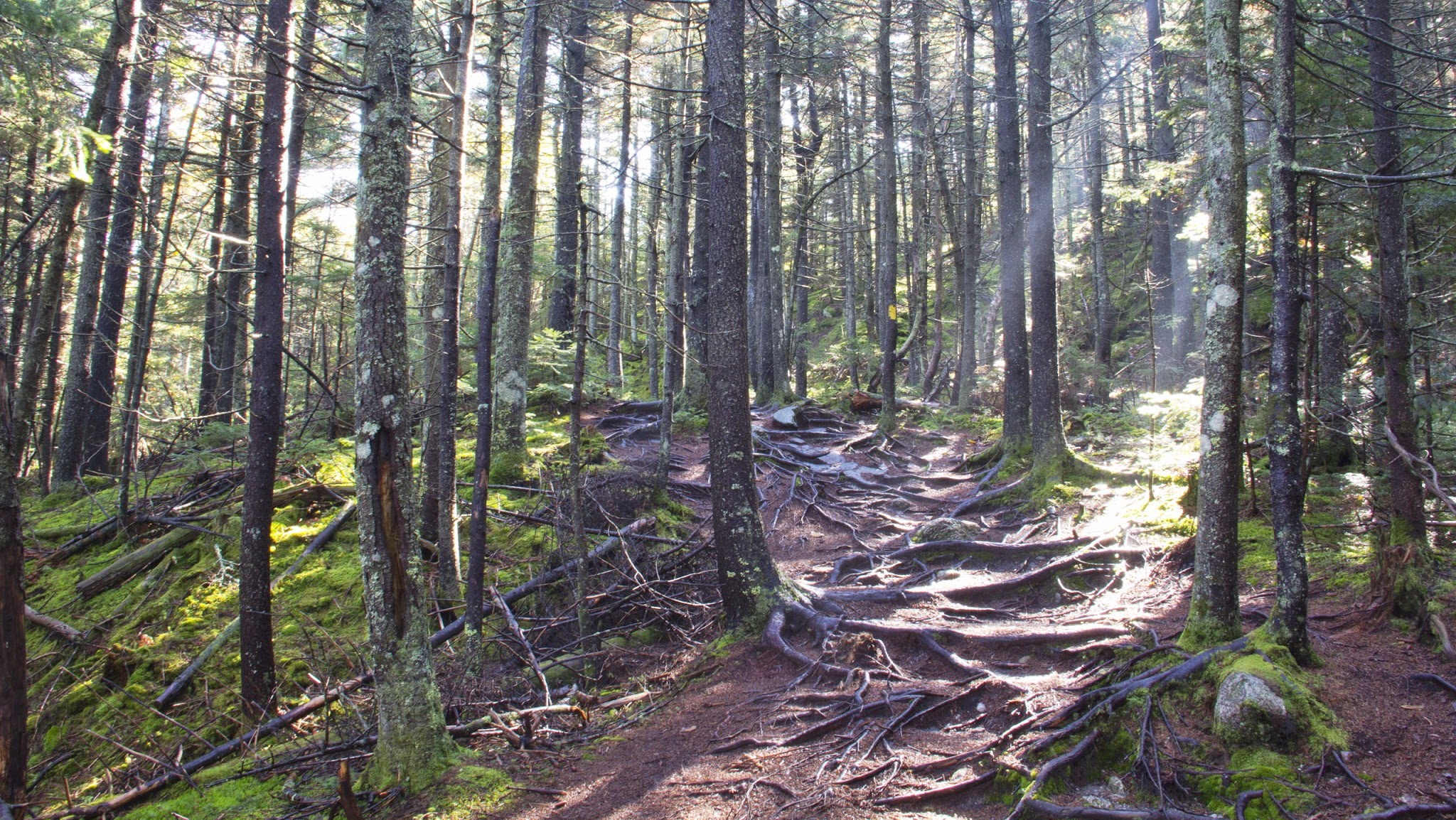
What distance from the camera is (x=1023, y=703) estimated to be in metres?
4.80

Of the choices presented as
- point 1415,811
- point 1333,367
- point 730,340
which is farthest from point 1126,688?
point 1333,367

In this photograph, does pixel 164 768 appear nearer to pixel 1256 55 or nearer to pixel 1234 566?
pixel 1234 566

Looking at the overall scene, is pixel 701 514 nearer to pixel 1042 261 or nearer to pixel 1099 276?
pixel 1042 261

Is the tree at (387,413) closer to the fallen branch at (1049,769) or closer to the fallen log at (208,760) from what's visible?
the fallen log at (208,760)

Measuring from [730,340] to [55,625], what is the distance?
9.28 m

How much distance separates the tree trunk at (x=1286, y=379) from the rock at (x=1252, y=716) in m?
0.75

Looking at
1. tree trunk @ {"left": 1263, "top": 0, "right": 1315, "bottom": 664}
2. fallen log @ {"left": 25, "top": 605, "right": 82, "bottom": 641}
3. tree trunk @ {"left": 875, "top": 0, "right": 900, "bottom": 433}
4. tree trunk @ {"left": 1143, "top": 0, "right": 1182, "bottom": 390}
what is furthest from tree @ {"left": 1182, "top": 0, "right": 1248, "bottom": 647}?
tree trunk @ {"left": 1143, "top": 0, "right": 1182, "bottom": 390}

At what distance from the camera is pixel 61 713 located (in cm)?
800

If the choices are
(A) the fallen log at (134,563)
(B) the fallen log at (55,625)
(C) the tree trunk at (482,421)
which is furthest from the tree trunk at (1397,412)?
(A) the fallen log at (134,563)

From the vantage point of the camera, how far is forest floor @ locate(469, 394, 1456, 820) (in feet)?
12.4

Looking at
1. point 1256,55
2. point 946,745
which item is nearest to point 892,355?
point 1256,55

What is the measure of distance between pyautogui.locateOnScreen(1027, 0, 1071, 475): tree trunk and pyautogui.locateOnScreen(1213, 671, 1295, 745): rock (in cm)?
673

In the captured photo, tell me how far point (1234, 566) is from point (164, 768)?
835 centimetres

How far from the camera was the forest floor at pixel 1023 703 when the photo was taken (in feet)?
12.4
